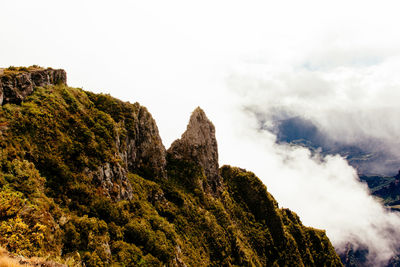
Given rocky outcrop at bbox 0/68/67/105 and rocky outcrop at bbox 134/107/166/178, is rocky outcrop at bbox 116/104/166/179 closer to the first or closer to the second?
rocky outcrop at bbox 134/107/166/178

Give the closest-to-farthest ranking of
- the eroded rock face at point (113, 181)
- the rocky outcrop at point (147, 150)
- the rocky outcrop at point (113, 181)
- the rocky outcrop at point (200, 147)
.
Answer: the rocky outcrop at point (113, 181)
the eroded rock face at point (113, 181)
the rocky outcrop at point (147, 150)
the rocky outcrop at point (200, 147)

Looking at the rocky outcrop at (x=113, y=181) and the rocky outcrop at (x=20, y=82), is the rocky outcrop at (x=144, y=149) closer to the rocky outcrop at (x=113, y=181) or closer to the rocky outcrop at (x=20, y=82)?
the rocky outcrop at (x=113, y=181)

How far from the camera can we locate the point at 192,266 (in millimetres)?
68938

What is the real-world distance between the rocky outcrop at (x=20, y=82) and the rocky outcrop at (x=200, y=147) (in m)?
63.8

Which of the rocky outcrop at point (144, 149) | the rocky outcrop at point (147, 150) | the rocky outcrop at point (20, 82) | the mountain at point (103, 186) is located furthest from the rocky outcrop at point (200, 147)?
the rocky outcrop at point (20, 82)

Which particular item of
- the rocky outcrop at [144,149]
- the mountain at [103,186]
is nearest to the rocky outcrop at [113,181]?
the mountain at [103,186]

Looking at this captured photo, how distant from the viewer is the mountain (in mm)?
33406

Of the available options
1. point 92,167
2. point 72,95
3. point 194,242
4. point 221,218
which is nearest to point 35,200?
point 92,167

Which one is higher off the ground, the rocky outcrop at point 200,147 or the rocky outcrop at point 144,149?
the rocky outcrop at point 200,147

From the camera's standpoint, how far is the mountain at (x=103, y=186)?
33.4 metres

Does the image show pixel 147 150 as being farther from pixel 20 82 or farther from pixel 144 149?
pixel 20 82

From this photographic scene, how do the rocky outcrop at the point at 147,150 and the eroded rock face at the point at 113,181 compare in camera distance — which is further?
the rocky outcrop at the point at 147,150

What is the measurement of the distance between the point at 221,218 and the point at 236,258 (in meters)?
17.7

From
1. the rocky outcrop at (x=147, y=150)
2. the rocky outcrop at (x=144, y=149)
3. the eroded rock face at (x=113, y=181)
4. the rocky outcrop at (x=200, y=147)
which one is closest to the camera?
the eroded rock face at (x=113, y=181)
